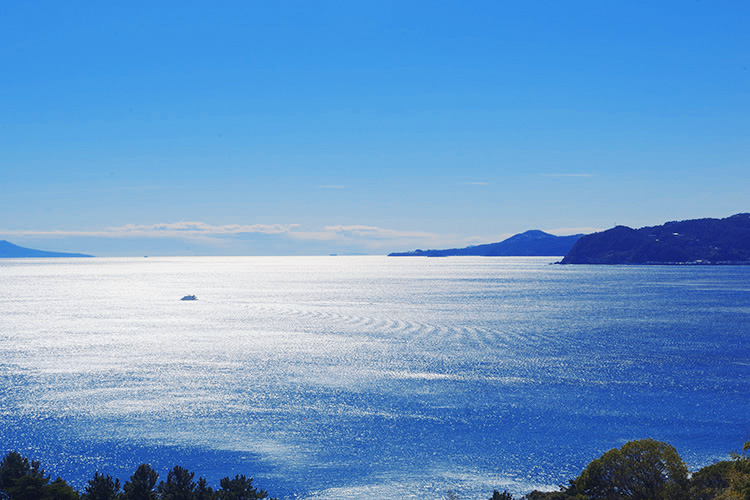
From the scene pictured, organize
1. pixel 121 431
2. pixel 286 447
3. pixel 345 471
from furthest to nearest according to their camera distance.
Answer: pixel 121 431, pixel 286 447, pixel 345 471

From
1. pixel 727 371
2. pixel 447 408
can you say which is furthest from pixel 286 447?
pixel 727 371

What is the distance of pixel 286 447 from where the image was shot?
45938 millimetres

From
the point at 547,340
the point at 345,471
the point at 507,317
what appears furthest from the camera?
the point at 507,317

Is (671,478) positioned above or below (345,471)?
above

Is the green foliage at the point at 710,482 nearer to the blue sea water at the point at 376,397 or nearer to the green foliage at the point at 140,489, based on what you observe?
the blue sea water at the point at 376,397

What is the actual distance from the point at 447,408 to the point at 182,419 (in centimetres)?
2460

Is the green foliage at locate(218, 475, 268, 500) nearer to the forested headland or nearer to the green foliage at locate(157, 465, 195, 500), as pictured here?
the forested headland

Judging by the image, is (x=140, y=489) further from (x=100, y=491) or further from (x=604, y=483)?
(x=604, y=483)

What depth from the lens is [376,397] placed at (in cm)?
5919

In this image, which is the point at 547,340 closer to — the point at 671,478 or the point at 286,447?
the point at 286,447

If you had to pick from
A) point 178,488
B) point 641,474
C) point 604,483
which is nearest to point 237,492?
point 178,488

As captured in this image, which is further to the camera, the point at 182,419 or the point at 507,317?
the point at 507,317

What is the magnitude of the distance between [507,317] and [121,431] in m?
86.8

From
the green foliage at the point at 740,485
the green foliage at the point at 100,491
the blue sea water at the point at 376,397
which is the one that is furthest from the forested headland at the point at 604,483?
the blue sea water at the point at 376,397
